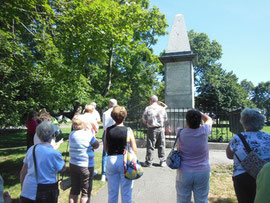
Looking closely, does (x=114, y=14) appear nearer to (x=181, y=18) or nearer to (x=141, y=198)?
(x=181, y=18)

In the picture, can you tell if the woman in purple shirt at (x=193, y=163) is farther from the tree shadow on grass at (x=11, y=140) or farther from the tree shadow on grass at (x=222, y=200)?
the tree shadow on grass at (x=11, y=140)

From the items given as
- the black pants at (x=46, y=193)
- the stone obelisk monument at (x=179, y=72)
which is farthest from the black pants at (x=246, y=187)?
the stone obelisk monument at (x=179, y=72)

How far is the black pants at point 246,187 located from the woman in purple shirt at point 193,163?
395 millimetres

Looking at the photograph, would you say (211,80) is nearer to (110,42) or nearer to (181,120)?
(181,120)

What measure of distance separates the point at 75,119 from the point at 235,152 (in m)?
2.41

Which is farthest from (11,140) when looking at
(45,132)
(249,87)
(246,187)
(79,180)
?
(249,87)

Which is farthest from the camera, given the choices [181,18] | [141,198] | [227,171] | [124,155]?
[181,18]

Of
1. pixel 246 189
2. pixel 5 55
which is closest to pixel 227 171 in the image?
pixel 246 189

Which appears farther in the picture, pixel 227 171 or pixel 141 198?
pixel 227 171

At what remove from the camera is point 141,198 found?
3.59 metres

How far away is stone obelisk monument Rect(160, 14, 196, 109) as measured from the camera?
884cm

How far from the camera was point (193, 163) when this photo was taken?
245 cm

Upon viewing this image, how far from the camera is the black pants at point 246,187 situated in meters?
2.12

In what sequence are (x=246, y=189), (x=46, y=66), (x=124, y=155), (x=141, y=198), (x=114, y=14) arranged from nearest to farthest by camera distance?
1. (x=246, y=189)
2. (x=124, y=155)
3. (x=141, y=198)
4. (x=46, y=66)
5. (x=114, y=14)
